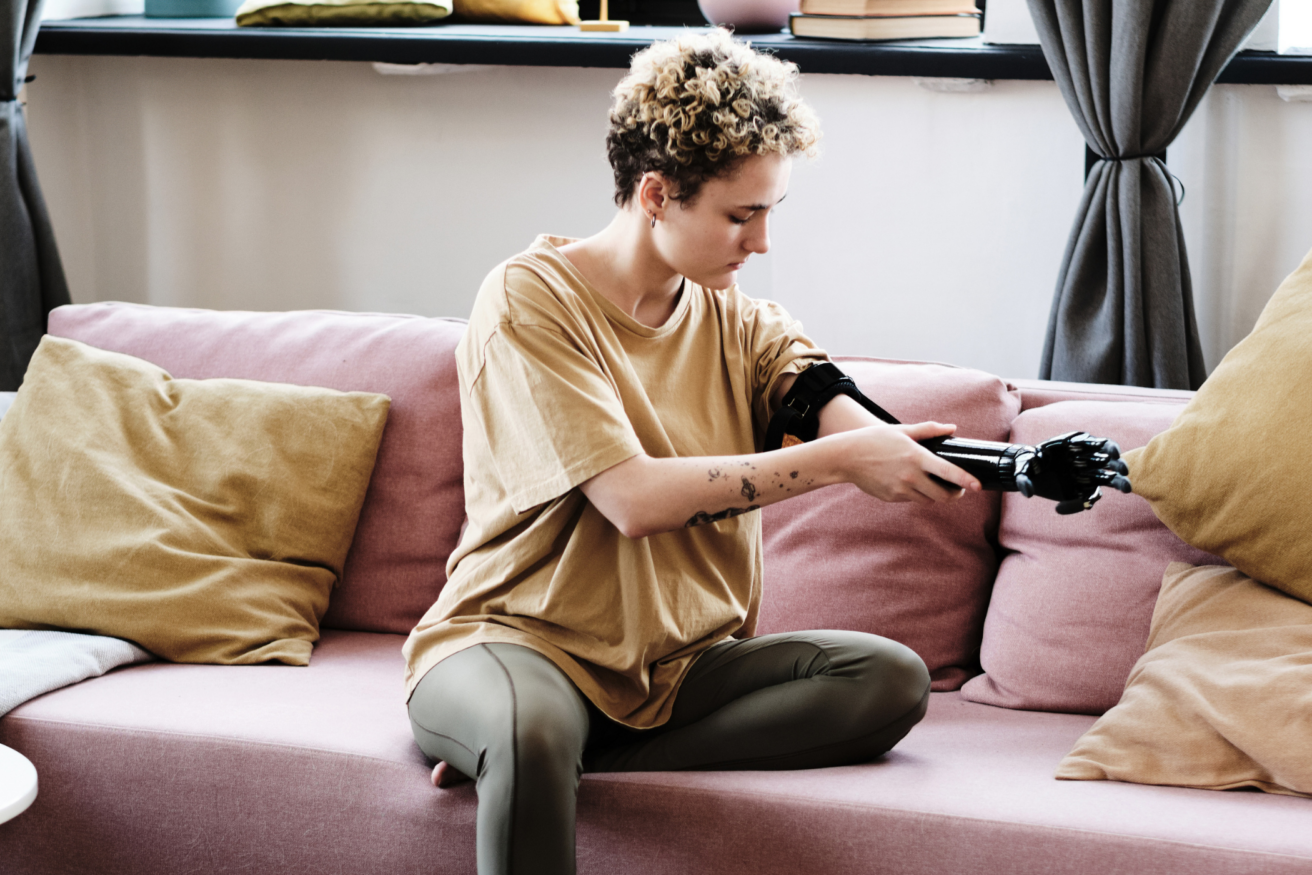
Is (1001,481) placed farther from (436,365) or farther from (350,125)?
(350,125)

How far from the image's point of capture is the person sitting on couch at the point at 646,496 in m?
1.35

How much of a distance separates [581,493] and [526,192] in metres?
1.36

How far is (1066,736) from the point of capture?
1596 millimetres

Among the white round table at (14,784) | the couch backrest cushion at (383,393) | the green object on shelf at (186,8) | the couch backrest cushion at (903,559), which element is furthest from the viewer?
the green object on shelf at (186,8)

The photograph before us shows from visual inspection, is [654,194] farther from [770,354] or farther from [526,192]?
[526,192]

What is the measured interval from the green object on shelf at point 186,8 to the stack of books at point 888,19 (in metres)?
1.36

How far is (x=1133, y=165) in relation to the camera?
81.7 inches

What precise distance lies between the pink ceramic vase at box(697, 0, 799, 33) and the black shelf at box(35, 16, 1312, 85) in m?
0.03

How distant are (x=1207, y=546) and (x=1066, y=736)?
0.29m

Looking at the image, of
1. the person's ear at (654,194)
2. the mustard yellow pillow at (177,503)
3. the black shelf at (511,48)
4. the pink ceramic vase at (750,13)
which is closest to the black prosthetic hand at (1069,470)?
the person's ear at (654,194)

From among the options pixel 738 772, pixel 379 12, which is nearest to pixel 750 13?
pixel 379 12

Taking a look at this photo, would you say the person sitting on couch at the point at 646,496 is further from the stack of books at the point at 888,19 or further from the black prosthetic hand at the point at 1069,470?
the stack of books at the point at 888,19

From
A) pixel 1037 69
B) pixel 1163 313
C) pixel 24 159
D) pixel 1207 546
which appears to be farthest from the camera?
pixel 24 159

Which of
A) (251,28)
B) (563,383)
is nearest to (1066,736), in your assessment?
(563,383)
